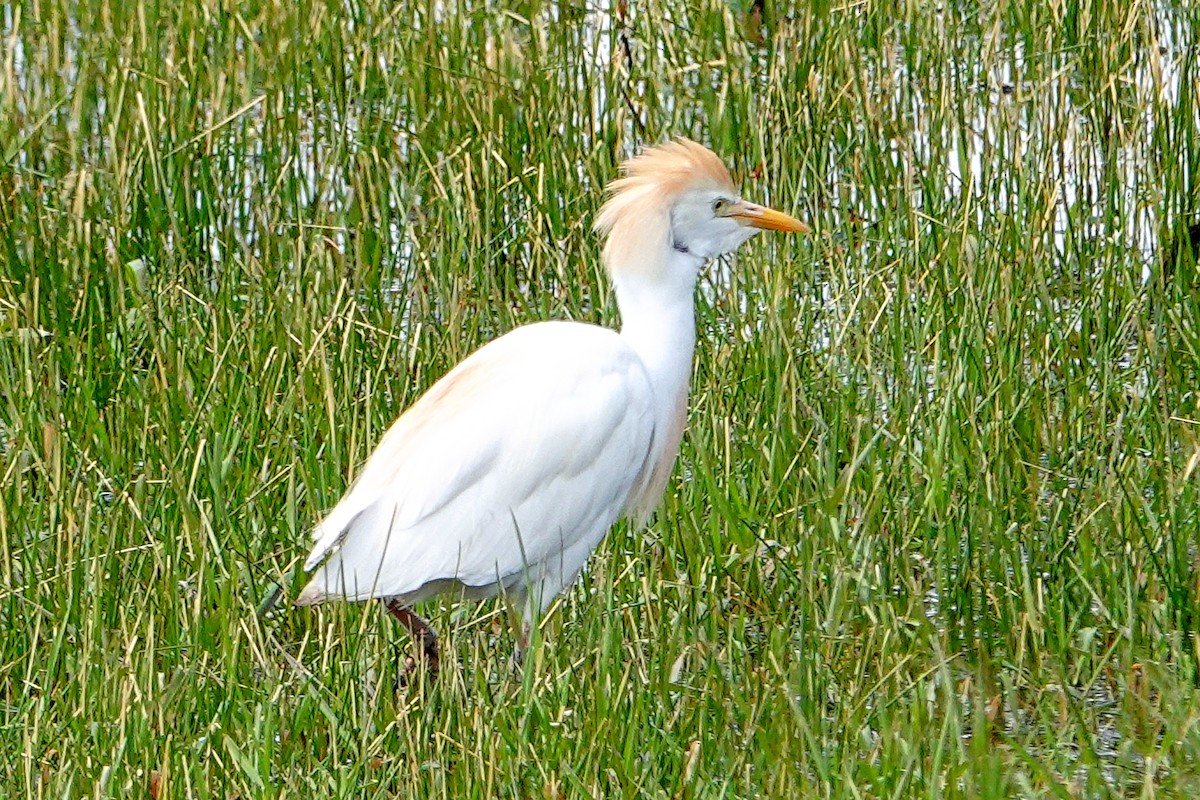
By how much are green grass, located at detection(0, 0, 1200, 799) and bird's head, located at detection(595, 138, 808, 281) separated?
14.9 inches

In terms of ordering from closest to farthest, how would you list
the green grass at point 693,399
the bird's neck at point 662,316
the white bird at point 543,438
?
the green grass at point 693,399 → the white bird at point 543,438 → the bird's neck at point 662,316

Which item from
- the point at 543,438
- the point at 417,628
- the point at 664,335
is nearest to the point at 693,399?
the point at 664,335

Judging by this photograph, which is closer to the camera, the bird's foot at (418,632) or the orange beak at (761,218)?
the bird's foot at (418,632)

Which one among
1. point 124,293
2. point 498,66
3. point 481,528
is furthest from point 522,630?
point 498,66

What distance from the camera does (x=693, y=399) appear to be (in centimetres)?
374

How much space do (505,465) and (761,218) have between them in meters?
0.59

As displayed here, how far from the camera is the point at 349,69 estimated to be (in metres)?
5.15

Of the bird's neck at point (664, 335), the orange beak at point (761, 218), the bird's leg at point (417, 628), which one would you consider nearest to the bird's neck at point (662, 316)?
the bird's neck at point (664, 335)

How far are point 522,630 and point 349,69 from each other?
2.44 m

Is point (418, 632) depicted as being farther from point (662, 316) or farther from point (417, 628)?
point (662, 316)

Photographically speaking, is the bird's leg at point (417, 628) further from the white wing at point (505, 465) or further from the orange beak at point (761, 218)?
the orange beak at point (761, 218)

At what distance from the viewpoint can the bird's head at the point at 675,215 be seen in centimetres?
309

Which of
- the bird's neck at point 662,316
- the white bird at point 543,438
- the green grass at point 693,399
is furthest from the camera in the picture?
the bird's neck at point 662,316

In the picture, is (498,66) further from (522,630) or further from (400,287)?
(522,630)
